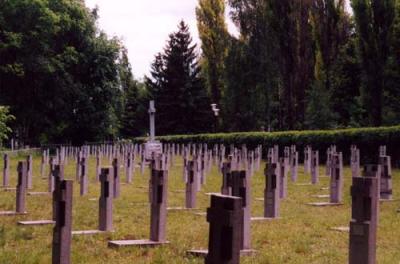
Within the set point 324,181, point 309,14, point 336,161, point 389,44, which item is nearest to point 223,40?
point 309,14

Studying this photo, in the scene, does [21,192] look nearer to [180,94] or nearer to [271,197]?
[271,197]

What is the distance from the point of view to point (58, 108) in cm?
5506

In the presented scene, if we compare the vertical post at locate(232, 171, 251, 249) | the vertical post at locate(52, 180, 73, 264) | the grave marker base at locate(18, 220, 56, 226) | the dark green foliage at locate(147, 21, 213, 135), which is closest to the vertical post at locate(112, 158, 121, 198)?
the grave marker base at locate(18, 220, 56, 226)

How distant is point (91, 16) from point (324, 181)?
4149 cm

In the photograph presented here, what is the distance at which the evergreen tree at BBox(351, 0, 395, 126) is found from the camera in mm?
38312

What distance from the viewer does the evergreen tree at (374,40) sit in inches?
1508

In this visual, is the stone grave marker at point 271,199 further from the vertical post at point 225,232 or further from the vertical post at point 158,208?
the vertical post at point 225,232

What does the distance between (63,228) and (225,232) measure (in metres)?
3.72

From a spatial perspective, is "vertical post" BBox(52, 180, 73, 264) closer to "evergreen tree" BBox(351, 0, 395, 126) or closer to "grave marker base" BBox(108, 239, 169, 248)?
"grave marker base" BBox(108, 239, 169, 248)

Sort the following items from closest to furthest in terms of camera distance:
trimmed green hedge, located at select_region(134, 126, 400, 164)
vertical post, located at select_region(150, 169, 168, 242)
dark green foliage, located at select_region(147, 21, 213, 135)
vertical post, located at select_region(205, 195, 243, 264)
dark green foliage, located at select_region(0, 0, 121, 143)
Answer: vertical post, located at select_region(205, 195, 243, 264), vertical post, located at select_region(150, 169, 168, 242), trimmed green hedge, located at select_region(134, 126, 400, 164), dark green foliage, located at select_region(0, 0, 121, 143), dark green foliage, located at select_region(147, 21, 213, 135)

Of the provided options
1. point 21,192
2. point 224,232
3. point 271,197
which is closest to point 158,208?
point 271,197

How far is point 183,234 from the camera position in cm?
1032

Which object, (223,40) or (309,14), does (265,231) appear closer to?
(309,14)

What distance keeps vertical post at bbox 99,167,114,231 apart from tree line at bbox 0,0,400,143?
30025 mm
